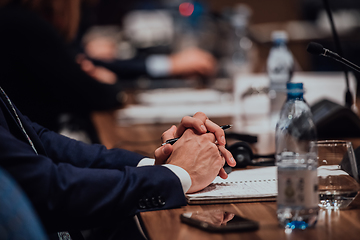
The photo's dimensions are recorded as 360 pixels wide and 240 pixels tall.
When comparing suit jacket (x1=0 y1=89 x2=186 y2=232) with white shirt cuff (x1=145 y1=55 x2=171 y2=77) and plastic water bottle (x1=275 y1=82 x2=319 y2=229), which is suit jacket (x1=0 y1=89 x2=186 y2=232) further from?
white shirt cuff (x1=145 y1=55 x2=171 y2=77)

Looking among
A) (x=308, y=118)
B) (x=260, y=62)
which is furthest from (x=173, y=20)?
(x=308, y=118)

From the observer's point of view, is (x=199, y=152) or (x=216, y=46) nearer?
(x=199, y=152)

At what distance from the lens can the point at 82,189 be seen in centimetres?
75

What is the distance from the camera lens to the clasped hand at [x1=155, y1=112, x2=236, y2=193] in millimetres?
843

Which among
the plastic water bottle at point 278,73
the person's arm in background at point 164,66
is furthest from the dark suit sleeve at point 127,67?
the plastic water bottle at point 278,73

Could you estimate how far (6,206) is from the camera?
1.64 ft

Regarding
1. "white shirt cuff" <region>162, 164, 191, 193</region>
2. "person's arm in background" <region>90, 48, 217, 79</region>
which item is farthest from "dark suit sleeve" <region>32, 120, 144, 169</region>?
"person's arm in background" <region>90, 48, 217, 79</region>

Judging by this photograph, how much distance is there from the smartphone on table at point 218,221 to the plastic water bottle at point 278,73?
95cm

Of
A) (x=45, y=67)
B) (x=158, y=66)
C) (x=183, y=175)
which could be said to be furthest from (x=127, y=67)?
(x=183, y=175)

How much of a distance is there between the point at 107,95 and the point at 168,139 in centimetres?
128

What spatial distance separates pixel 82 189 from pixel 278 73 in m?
1.32

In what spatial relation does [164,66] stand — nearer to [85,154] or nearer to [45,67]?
[45,67]

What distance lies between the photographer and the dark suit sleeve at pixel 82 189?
725mm

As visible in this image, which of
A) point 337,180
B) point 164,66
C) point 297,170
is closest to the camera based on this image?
point 297,170
